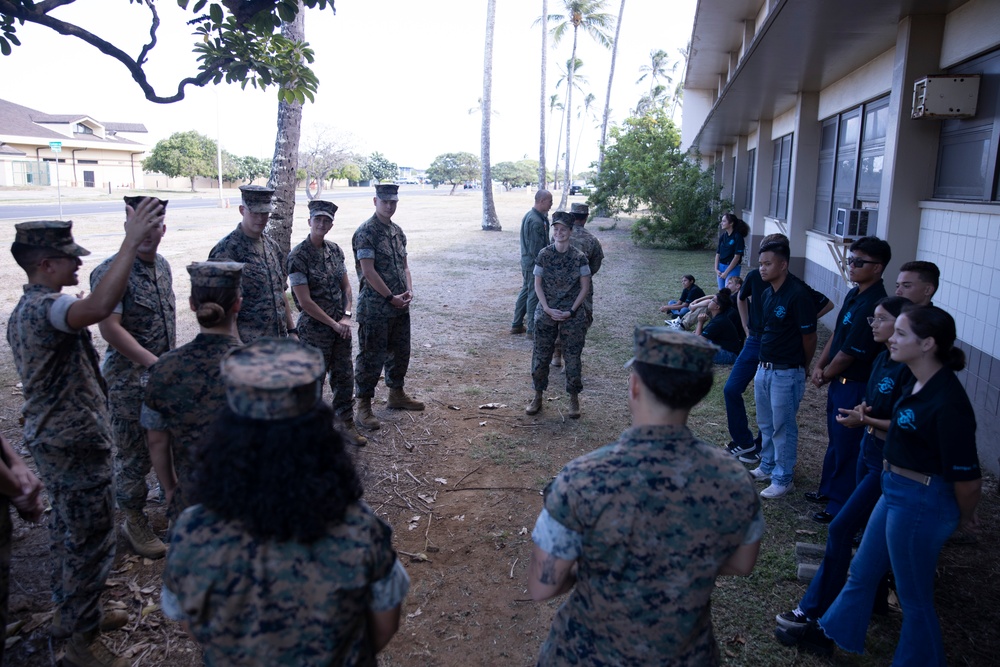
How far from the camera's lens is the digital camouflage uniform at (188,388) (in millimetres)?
2719

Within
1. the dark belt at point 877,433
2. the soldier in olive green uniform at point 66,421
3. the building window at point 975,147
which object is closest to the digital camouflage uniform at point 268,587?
the soldier in olive green uniform at point 66,421

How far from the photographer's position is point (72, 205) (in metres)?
34.7

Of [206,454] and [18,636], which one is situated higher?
[206,454]

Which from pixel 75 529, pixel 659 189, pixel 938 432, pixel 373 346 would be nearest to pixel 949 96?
pixel 938 432

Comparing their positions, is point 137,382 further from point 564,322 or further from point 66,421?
point 564,322

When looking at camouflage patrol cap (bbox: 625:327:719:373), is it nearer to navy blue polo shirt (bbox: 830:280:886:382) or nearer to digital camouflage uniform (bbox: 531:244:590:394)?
navy blue polo shirt (bbox: 830:280:886:382)

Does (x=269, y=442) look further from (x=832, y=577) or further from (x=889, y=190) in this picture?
(x=889, y=190)

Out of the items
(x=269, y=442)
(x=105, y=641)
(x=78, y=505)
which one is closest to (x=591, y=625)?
(x=269, y=442)

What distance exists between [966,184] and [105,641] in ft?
24.5

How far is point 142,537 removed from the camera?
13.6 ft

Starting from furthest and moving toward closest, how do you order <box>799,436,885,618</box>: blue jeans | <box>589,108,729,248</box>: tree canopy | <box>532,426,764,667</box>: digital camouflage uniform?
<box>589,108,729,248</box>: tree canopy, <box>799,436,885,618</box>: blue jeans, <box>532,426,764,667</box>: digital camouflage uniform

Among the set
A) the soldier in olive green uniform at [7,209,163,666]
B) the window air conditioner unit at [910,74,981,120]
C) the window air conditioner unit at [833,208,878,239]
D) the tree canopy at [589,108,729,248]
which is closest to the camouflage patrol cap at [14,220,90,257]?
the soldier in olive green uniform at [7,209,163,666]

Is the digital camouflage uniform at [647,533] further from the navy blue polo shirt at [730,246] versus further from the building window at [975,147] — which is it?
the navy blue polo shirt at [730,246]

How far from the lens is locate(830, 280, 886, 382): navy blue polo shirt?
4195 mm
